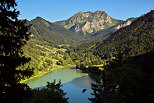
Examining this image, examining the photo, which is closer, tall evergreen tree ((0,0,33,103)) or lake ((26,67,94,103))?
tall evergreen tree ((0,0,33,103))

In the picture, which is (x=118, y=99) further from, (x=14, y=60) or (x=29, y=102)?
(x=14, y=60)

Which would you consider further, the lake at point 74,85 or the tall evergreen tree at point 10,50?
the lake at point 74,85

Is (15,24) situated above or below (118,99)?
above

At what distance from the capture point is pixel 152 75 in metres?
12.4

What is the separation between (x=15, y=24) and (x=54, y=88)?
2358 centimetres

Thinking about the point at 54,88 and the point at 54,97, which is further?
the point at 54,88

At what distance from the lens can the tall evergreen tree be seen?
9.47 meters

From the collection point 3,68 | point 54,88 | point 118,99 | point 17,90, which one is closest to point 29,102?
point 17,90

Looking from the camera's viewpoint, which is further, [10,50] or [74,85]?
[74,85]

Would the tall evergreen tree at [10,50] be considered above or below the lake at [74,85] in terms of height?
above

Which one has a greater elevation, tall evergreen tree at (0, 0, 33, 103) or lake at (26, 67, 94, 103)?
tall evergreen tree at (0, 0, 33, 103)

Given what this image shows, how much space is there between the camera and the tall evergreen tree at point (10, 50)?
947 centimetres

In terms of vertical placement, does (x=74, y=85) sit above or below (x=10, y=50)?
below

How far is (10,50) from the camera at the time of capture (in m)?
9.88
